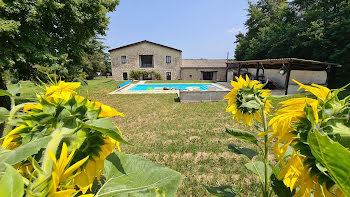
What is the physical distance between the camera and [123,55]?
22156mm

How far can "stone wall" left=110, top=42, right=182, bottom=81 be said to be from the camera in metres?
21.9

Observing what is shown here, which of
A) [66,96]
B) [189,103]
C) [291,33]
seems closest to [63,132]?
[66,96]

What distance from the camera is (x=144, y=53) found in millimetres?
22203

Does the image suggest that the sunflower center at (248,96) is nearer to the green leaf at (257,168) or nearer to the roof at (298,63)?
the green leaf at (257,168)

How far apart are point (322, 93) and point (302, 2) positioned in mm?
20692

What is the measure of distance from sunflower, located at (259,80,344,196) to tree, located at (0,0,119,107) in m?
4.51

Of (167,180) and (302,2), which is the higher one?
(302,2)

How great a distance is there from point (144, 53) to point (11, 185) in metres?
23.1

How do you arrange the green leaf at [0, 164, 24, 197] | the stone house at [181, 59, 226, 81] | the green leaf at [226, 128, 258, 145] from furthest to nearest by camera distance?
the stone house at [181, 59, 226, 81] → the green leaf at [226, 128, 258, 145] → the green leaf at [0, 164, 24, 197]

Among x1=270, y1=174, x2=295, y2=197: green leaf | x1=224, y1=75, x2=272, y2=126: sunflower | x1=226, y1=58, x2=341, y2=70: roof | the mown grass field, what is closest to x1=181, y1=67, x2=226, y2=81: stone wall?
x1=226, y1=58, x2=341, y2=70: roof

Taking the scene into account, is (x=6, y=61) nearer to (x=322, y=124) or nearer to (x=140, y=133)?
(x=140, y=133)

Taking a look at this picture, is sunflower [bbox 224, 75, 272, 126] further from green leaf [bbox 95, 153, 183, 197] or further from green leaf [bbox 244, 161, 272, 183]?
green leaf [bbox 95, 153, 183, 197]

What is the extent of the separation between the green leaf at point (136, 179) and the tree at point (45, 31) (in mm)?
4311

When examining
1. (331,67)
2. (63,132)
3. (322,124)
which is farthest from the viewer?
(331,67)
